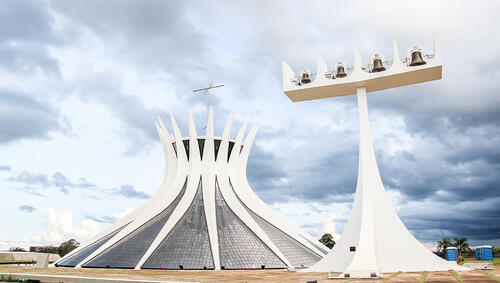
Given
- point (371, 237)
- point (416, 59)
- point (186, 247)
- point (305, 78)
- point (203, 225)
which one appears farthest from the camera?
point (203, 225)

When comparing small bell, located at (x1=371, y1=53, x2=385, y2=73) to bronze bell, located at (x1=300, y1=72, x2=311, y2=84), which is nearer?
small bell, located at (x1=371, y1=53, x2=385, y2=73)

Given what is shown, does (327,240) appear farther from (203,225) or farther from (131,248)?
(131,248)

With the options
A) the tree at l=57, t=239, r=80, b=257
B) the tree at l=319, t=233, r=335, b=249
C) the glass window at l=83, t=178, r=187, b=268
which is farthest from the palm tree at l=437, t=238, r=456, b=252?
the tree at l=57, t=239, r=80, b=257

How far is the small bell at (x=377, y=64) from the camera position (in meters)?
19.3

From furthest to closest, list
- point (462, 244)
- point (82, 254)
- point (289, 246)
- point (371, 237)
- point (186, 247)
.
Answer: point (462, 244) < point (289, 246) < point (82, 254) < point (186, 247) < point (371, 237)

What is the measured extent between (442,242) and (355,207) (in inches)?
1443

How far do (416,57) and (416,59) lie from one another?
11 centimetres

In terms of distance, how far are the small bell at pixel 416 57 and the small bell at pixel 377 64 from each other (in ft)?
4.65

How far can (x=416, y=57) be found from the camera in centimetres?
1845

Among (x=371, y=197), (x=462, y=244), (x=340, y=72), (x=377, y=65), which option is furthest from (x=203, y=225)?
(x=462, y=244)

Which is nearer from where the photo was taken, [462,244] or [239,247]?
[239,247]

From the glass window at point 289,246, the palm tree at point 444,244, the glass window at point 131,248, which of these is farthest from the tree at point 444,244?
the glass window at point 131,248

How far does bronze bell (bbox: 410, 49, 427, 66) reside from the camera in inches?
722

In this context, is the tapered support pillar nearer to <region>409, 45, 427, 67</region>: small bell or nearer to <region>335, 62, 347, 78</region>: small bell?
<region>335, 62, 347, 78</region>: small bell
